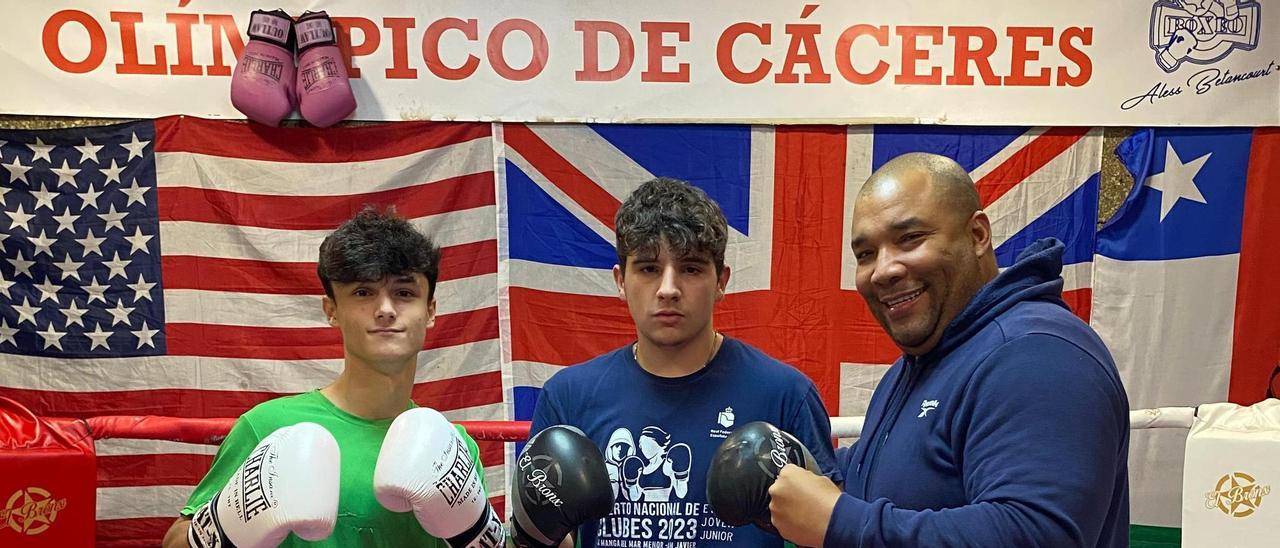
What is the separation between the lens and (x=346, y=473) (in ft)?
5.10

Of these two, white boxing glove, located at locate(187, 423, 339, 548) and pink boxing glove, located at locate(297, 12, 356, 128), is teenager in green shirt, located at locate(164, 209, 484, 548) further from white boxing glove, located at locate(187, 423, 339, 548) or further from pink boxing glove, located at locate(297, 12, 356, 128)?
pink boxing glove, located at locate(297, 12, 356, 128)

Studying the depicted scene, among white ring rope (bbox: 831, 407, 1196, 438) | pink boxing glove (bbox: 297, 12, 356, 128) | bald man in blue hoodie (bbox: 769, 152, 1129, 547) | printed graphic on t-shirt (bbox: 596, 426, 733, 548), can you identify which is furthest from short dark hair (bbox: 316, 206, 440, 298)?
pink boxing glove (bbox: 297, 12, 356, 128)

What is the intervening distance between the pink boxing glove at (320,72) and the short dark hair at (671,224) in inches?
71.2

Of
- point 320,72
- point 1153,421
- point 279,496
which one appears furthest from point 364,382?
point 1153,421

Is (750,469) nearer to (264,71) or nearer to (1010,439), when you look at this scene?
(1010,439)

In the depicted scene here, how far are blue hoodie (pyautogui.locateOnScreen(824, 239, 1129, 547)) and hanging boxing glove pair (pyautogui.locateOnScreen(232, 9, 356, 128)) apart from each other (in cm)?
248

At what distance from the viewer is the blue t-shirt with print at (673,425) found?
4.95ft

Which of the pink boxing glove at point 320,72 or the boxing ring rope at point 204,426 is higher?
the pink boxing glove at point 320,72

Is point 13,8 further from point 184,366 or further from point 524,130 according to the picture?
point 524,130

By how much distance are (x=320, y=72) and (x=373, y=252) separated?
1.68 metres


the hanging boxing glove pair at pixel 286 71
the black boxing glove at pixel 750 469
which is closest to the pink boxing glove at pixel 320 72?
the hanging boxing glove pair at pixel 286 71

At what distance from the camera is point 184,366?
323 centimetres

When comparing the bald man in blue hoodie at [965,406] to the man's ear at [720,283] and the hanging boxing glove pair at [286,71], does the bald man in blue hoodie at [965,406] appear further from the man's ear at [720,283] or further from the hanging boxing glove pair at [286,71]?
the hanging boxing glove pair at [286,71]

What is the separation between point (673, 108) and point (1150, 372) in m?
2.14
